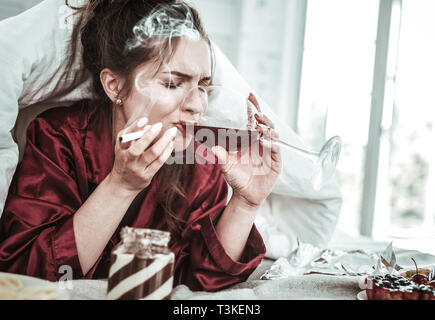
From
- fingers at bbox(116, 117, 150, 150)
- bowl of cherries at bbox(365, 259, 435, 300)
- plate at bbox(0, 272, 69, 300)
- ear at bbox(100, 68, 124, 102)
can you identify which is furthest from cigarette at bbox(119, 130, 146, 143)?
bowl of cherries at bbox(365, 259, 435, 300)

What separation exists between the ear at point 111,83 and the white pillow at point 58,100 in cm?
8

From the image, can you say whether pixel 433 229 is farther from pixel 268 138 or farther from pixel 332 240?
pixel 268 138

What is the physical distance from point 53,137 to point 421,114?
0.71 meters

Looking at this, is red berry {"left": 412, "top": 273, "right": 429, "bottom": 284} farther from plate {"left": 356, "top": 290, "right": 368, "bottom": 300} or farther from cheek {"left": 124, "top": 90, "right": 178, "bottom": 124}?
cheek {"left": 124, "top": 90, "right": 178, "bottom": 124}

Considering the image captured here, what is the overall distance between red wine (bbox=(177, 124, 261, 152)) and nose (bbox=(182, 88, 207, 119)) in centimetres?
2

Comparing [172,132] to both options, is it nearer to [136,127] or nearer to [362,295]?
[136,127]

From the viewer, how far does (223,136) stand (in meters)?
0.63

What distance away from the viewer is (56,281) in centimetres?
58

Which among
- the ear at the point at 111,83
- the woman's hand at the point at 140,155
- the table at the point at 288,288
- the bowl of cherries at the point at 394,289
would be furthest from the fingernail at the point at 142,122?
the bowl of cherries at the point at 394,289

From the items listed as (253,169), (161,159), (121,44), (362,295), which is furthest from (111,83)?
(362,295)

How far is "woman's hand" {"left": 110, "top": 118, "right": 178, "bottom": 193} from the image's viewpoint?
591 mm

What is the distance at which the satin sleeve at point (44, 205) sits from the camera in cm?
60

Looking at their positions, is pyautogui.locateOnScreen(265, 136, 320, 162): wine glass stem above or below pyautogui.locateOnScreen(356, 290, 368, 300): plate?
above
